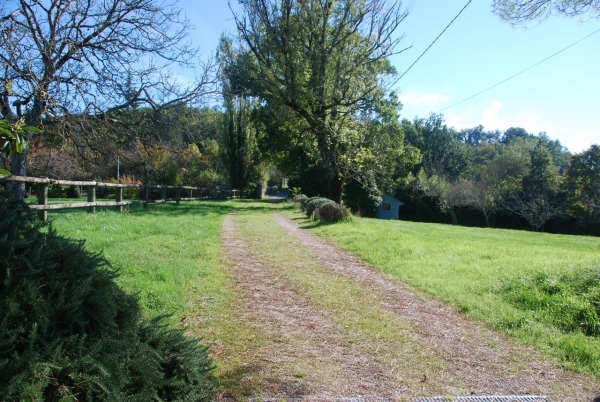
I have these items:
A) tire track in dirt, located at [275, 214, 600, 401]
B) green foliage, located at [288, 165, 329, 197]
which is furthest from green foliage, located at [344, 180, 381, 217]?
tire track in dirt, located at [275, 214, 600, 401]

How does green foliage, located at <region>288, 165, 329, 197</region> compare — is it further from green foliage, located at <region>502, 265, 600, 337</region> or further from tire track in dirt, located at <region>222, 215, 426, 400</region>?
tire track in dirt, located at <region>222, 215, 426, 400</region>

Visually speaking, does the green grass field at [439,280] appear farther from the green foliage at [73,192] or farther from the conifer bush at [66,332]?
the green foliage at [73,192]

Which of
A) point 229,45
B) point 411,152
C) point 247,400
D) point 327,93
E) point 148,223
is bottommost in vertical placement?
point 247,400

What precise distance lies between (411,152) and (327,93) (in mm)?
11021

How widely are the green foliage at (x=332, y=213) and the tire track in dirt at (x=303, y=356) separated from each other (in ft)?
26.6

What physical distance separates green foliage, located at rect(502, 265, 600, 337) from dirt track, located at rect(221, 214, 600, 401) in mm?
949

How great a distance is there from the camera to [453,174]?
60.3 m

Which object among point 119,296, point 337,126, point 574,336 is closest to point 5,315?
point 119,296

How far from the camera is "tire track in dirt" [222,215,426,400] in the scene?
123 inches

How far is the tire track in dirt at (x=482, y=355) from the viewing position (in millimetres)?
3316

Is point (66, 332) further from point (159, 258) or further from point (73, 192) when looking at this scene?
point (73, 192)

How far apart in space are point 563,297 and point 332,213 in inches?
358

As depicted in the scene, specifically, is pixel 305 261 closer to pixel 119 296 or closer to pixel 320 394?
pixel 320 394

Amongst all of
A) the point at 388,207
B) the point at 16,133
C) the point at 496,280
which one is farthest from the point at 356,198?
the point at 16,133
